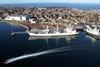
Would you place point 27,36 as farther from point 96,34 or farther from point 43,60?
point 43,60

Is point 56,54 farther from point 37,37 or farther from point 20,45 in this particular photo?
point 37,37

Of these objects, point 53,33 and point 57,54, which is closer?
point 57,54

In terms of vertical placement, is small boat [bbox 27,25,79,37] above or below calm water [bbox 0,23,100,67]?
below

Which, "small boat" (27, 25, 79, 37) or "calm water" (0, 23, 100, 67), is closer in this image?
"calm water" (0, 23, 100, 67)

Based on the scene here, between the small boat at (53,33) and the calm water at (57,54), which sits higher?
the calm water at (57,54)

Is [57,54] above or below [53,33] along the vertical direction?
above

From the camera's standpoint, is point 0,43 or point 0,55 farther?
point 0,43

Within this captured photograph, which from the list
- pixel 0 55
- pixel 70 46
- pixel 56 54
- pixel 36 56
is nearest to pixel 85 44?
pixel 70 46

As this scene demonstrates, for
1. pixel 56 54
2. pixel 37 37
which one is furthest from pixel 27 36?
pixel 56 54

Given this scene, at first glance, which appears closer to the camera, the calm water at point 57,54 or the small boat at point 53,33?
the calm water at point 57,54

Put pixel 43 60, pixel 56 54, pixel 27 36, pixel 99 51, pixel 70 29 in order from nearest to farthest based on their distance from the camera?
pixel 43 60
pixel 56 54
pixel 99 51
pixel 27 36
pixel 70 29

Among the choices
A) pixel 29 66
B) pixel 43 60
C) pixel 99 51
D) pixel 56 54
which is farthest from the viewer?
pixel 99 51
